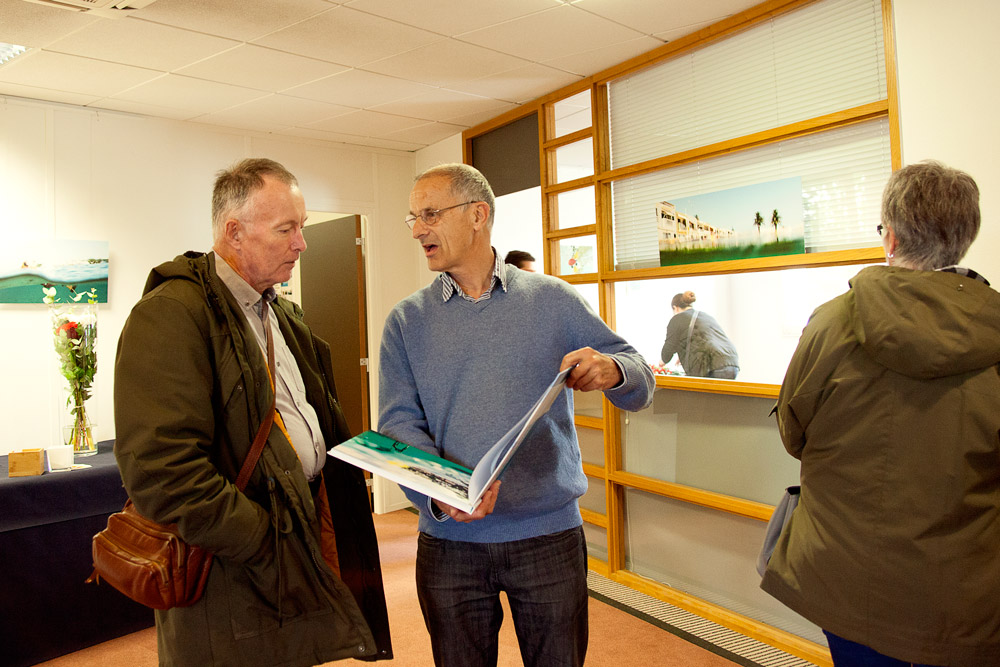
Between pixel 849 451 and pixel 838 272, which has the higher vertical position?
pixel 838 272

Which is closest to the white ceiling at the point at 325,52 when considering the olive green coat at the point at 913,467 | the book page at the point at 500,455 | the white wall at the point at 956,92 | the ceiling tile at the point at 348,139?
the ceiling tile at the point at 348,139

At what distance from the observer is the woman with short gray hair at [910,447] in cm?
131

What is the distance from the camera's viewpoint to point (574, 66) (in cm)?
373

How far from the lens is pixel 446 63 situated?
361cm

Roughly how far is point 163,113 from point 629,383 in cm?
396

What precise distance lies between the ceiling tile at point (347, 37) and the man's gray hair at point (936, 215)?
232 cm

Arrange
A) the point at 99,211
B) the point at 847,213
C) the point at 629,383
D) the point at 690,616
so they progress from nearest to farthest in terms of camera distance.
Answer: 1. the point at 629,383
2. the point at 847,213
3. the point at 690,616
4. the point at 99,211

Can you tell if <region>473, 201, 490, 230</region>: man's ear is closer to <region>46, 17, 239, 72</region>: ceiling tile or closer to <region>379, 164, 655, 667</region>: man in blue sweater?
<region>379, 164, 655, 667</region>: man in blue sweater

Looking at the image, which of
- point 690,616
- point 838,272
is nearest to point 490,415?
point 838,272

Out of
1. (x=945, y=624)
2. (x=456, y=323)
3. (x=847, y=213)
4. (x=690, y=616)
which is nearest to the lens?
(x=945, y=624)

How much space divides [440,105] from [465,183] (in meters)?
2.86

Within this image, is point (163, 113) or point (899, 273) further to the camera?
point (163, 113)

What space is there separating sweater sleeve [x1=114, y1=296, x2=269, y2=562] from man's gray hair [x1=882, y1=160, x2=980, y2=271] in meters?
1.45

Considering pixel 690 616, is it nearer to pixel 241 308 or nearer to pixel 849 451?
pixel 849 451
